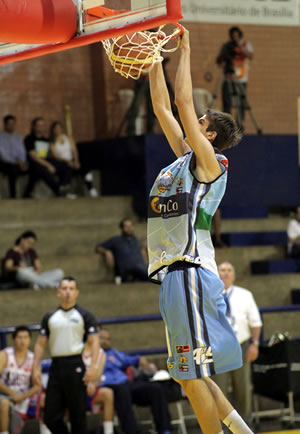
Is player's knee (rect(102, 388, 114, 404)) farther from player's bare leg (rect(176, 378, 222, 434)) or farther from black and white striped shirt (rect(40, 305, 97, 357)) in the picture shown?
player's bare leg (rect(176, 378, 222, 434))

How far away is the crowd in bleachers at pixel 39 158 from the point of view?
13812 millimetres

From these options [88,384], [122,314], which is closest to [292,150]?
[122,314]

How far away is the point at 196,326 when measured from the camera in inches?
184

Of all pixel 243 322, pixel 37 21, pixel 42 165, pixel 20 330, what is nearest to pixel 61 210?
pixel 42 165

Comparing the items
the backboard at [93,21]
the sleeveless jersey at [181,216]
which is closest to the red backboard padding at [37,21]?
the backboard at [93,21]

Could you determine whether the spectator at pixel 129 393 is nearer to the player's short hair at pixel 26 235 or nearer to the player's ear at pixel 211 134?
the player's short hair at pixel 26 235

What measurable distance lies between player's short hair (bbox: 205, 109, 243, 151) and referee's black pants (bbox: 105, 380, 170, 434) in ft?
16.0

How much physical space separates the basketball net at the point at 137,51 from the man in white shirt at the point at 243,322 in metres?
4.79

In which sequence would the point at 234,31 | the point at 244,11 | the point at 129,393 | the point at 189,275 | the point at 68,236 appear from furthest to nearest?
the point at 244,11 < the point at 234,31 < the point at 68,236 < the point at 129,393 < the point at 189,275

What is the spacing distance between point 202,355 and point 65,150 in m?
10.1

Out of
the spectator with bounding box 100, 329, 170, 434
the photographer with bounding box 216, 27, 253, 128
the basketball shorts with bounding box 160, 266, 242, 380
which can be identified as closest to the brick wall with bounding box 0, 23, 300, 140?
the photographer with bounding box 216, 27, 253, 128

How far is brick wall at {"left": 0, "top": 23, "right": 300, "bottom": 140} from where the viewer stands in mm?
15516

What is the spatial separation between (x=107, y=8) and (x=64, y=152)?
9.40 metres

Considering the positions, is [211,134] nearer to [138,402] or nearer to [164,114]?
[164,114]
